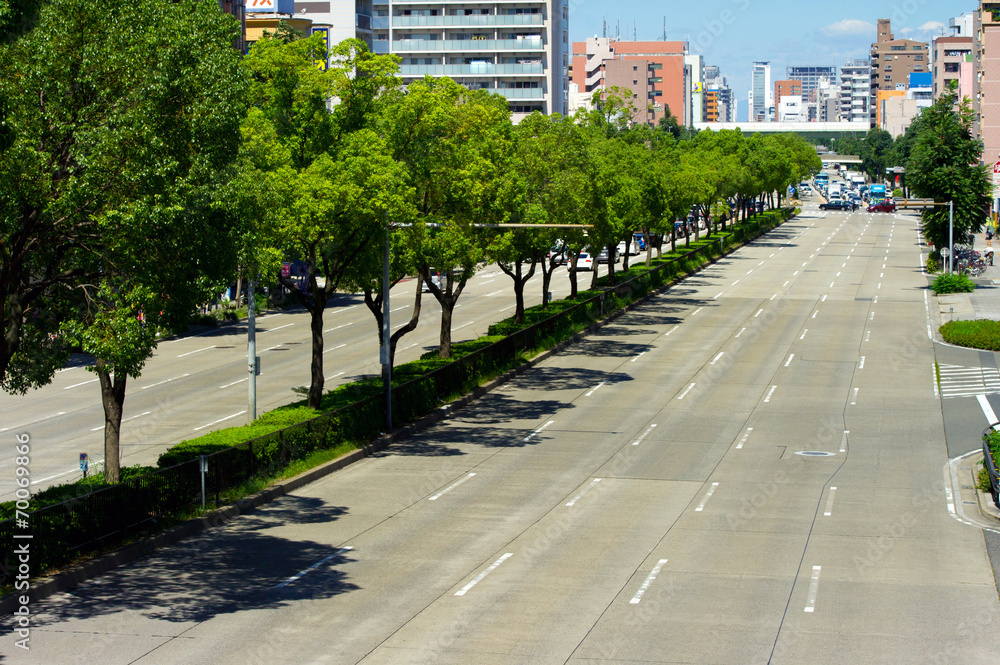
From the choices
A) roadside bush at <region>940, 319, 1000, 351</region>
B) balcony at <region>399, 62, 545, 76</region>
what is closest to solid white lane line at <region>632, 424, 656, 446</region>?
roadside bush at <region>940, 319, 1000, 351</region>

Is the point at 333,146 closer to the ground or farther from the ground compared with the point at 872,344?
farther from the ground

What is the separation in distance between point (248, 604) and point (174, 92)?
7.67 metres

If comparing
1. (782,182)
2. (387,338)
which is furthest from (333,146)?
(782,182)

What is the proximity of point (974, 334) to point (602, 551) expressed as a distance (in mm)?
30882

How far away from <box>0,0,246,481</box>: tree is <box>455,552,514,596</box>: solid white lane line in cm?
597

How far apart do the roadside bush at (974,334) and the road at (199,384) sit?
64.6 feet

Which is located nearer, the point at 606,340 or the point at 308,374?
the point at 308,374

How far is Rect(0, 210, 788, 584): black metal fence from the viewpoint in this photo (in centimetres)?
1750

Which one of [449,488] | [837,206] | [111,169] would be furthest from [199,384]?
[837,206]

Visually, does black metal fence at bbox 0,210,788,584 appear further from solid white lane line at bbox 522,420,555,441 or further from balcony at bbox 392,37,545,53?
balcony at bbox 392,37,545,53

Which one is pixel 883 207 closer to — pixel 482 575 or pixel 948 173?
pixel 948 173

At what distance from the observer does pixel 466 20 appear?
411ft

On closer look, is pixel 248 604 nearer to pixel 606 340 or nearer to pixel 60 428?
pixel 60 428

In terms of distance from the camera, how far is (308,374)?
40.5 meters
